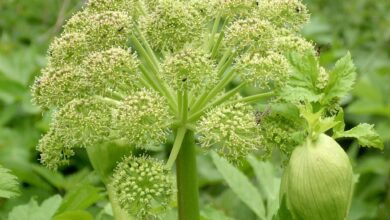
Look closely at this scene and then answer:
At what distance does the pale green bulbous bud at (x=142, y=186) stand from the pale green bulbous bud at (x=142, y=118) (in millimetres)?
57

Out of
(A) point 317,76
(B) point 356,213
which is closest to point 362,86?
(B) point 356,213

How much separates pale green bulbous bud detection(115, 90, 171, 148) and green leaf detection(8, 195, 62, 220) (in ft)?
1.78

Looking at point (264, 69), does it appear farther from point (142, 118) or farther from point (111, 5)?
point (111, 5)

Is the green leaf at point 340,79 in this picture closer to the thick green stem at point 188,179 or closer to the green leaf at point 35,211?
the thick green stem at point 188,179

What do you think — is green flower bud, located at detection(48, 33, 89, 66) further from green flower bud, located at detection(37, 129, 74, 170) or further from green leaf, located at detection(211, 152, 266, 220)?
green leaf, located at detection(211, 152, 266, 220)

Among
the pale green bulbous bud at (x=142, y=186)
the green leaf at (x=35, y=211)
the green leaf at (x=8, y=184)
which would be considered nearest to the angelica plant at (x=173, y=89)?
the pale green bulbous bud at (x=142, y=186)

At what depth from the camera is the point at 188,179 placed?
1879mm

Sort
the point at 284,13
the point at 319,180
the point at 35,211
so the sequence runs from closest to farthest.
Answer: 1. the point at 319,180
2. the point at 284,13
3. the point at 35,211

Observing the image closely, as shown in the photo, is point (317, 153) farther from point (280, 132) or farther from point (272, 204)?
point (272, 204)

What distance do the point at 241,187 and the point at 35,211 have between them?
767mm

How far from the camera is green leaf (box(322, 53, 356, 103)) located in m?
1.78

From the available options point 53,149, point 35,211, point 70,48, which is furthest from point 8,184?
point 70,48

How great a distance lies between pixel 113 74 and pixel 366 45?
3.99m

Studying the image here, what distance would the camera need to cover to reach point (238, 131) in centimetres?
173
